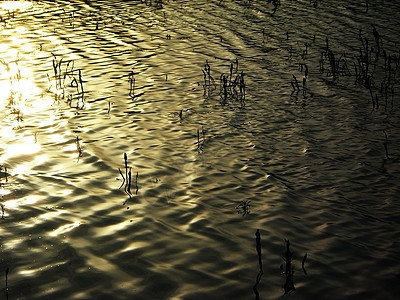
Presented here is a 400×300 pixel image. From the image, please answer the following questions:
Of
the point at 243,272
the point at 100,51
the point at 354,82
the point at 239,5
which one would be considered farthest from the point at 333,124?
the point at 239,5

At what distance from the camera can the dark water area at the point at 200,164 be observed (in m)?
6.54

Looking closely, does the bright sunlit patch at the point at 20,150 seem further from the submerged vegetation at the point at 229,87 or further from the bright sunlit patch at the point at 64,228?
the submerged vegetation at the point at 229,87

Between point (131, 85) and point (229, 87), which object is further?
point (131, 85)

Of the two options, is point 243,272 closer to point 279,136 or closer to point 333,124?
point 279,136

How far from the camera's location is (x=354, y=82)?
13.2 meters

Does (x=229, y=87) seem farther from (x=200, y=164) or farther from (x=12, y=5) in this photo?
(x=12, y=5)

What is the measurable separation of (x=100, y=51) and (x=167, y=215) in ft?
29.8

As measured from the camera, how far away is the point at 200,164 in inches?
369

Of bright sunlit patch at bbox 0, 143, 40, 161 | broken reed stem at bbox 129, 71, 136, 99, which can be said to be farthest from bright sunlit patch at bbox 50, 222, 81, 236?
broken reed stem at bbox 129, 71, 136, 99

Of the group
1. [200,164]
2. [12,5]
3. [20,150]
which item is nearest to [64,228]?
Answer: [200,164]

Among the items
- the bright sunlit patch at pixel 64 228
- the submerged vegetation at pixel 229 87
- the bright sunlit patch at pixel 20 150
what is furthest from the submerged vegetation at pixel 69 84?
the bright sunlit patch at pixel 64 228

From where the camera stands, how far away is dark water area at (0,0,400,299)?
6535 mm

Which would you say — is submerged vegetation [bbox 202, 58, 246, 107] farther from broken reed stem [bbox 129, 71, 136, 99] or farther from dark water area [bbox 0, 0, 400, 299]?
broken reed stem [bbox 129, 71, 136, 99]

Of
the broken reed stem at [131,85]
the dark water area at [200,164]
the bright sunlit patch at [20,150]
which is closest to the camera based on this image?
the dark water area at [200,164]
